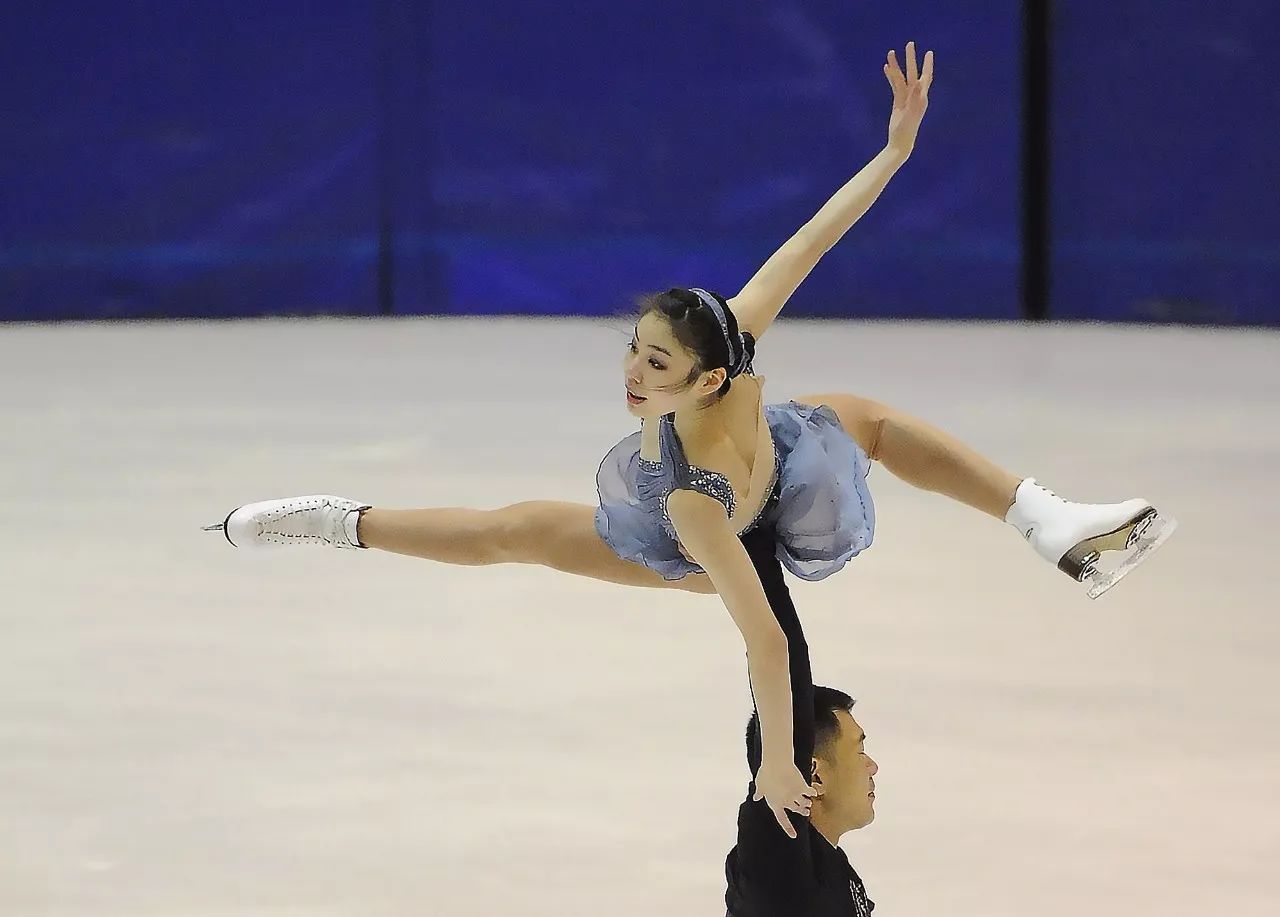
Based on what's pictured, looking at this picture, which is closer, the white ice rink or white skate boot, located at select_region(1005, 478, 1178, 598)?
white skate boot, located at select_region(1005, 478, 1178, 598)

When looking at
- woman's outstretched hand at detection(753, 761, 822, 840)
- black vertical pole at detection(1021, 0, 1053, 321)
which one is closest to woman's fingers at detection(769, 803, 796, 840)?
woman's outstretched hand at detection(753, 761, 822, 840)

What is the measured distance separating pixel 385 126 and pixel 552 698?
6.97 metres

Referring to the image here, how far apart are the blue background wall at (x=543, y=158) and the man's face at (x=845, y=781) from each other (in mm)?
7499

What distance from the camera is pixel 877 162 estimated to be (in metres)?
2.32

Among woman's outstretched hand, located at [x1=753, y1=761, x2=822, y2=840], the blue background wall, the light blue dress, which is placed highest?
the blue background wall

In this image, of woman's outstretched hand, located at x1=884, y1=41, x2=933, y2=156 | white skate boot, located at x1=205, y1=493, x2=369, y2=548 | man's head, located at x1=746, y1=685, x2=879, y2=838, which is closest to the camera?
man's head, located at x1=746, y1=685, x2=879, y2=838

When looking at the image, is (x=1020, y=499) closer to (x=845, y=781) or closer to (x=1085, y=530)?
(x=1085, y=530)

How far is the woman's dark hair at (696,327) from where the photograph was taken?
200 cm

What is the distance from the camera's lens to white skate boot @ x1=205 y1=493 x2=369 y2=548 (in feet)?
9.05

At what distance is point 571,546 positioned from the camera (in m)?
2.49

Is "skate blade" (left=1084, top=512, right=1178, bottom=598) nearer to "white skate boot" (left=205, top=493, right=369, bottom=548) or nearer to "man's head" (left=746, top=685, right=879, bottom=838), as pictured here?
"man's head" (left=746, top=685, right=879, bottom=838)

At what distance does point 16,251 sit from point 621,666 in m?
7.01

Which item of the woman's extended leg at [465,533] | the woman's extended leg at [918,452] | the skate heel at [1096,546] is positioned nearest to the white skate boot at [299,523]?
the woman's extended leg at [465,533]

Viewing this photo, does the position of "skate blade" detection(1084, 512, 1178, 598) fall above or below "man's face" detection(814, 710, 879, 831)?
above
